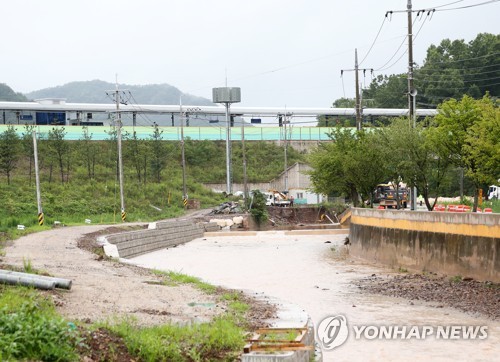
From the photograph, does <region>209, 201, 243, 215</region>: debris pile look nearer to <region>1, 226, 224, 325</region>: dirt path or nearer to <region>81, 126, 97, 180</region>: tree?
<region>81, 126, 97, 180</region>: tree

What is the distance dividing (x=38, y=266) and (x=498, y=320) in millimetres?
12682

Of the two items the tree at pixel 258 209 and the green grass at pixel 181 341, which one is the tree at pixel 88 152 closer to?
the tree at pixel 258 209

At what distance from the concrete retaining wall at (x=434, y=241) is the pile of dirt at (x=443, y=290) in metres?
0.68

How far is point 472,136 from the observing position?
121 feet

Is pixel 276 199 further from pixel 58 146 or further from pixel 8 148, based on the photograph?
pixel 8 148

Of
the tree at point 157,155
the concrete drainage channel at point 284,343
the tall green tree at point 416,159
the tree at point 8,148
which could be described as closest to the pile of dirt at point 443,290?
the concrete drainage channel at point 284,343

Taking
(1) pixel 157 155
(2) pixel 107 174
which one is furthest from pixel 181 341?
(2) pixel 107 174

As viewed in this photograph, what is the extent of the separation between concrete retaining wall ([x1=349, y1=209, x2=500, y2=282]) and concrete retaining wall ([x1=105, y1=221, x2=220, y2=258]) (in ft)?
38.1

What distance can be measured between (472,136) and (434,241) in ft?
18.1

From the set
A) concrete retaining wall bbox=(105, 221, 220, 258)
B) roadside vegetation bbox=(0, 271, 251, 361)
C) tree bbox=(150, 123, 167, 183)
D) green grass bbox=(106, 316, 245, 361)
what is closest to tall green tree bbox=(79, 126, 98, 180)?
tree bbox=(150, 123, 167, 183)

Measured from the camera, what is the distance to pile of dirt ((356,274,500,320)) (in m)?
24.7

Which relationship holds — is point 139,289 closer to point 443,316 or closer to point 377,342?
point 377,342

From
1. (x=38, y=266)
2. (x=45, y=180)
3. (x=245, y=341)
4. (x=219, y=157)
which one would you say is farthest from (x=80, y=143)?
(x=245, y=341)

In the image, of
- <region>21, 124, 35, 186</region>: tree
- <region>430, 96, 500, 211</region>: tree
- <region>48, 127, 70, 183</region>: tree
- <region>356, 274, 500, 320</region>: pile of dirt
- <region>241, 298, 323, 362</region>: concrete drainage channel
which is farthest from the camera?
<region>21, 124, 35, 186</region>: tree
